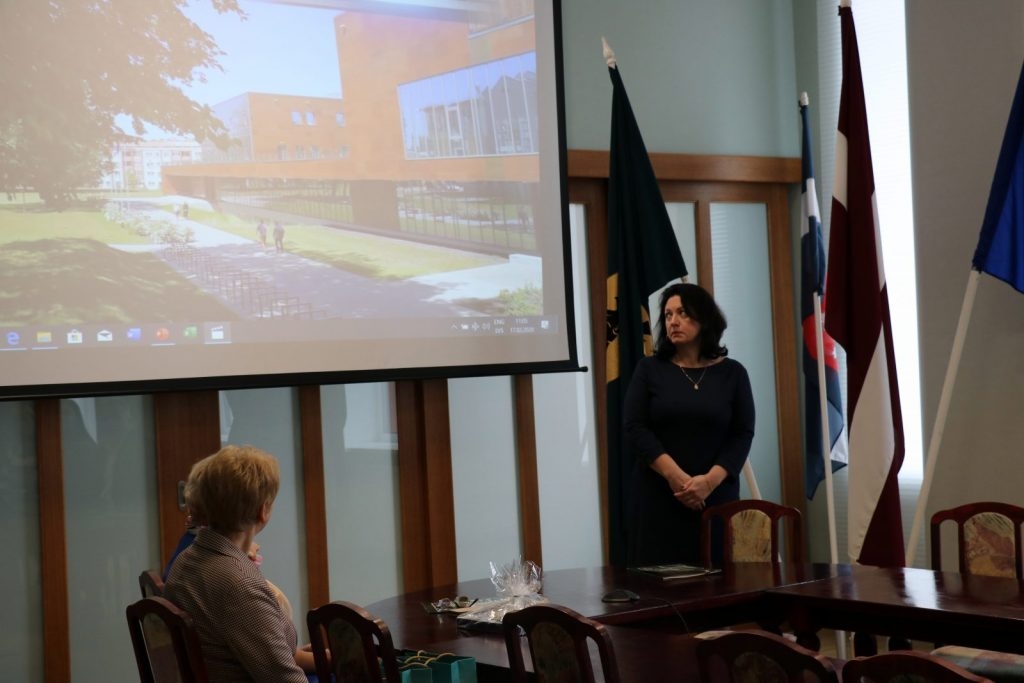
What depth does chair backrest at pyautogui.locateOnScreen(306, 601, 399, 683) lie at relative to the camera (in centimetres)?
248

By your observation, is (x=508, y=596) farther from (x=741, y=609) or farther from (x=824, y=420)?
(x=824, y=420)

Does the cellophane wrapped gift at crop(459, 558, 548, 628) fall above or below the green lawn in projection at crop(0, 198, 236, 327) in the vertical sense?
below

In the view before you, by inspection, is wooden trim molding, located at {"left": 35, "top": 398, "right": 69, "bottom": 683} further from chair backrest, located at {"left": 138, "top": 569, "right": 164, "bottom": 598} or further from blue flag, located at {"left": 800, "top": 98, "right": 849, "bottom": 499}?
blue flag, located at {"left": 800, "top": 98, "right": 849, "bottom": 499}

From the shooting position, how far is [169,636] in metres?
2.67

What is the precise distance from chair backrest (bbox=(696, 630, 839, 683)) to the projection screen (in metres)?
2.78

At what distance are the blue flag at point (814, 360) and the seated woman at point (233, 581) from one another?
141 inches

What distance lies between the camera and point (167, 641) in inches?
106

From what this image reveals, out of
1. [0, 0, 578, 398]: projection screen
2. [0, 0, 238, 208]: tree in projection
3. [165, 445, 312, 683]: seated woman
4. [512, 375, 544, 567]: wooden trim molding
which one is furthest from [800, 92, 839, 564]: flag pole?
[165, 445, 312, 683]: seated woman

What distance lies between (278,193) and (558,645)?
271 centimetres

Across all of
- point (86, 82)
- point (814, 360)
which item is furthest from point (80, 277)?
point (814, 360)

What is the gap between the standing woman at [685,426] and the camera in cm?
445

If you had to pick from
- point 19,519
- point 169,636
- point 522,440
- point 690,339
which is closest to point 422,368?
point 522,440

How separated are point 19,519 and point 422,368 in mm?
1641

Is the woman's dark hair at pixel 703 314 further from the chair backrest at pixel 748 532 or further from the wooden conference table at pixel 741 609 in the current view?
the wooden conference table at pixel 741 609
